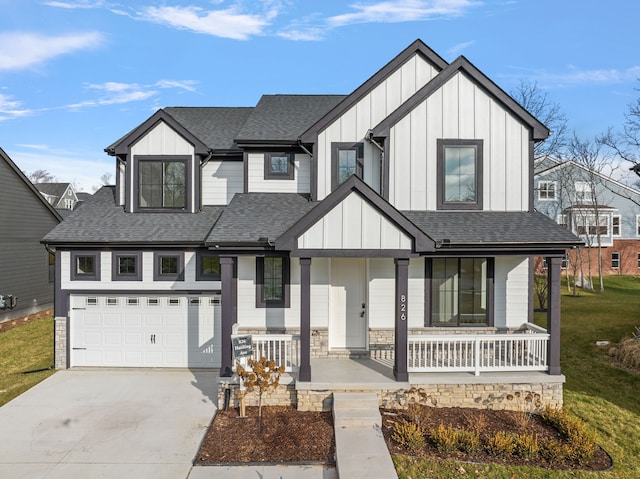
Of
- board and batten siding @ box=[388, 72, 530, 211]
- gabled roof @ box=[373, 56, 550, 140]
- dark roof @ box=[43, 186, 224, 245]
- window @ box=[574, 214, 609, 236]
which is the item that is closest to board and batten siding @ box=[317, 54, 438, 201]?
board and batten siding @ box=[388, 72, 530, 211]

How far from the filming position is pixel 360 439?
683cm

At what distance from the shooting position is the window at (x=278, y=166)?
447 inches

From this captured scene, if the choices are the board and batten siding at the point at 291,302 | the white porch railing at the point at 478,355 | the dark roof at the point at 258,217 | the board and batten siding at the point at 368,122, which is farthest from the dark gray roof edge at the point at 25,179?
Result: the white porch railing at the point at 478,355

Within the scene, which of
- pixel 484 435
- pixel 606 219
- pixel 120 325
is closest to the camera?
pixel 484 435

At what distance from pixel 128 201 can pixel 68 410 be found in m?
6.06

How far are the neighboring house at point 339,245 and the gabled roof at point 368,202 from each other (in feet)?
0.10

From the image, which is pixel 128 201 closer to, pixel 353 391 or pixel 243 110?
pixel 243 110

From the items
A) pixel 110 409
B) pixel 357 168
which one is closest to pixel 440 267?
pixel 357 168

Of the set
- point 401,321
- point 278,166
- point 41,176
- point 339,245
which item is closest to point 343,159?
point 278,166

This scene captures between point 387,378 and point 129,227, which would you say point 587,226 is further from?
point 129,227

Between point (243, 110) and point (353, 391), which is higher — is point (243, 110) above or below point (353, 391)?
above

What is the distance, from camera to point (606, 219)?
3155 cm

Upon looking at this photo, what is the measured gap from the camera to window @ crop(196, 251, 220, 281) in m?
11.3

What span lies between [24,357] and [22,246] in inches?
328
